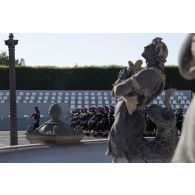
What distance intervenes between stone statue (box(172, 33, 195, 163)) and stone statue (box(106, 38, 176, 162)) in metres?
3.27

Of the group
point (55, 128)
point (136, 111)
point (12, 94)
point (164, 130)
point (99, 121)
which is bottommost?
point (99, 121)

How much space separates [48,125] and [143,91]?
4389 mm

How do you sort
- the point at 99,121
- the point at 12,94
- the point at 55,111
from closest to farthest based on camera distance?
the point at 55,111 → the point at 12,94 → the point at 99,121

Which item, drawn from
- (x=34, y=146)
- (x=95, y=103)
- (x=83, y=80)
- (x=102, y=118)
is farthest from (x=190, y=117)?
(x=83, y=80)

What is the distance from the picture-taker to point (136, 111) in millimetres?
5609

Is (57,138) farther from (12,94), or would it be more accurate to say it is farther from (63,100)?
(63,100)

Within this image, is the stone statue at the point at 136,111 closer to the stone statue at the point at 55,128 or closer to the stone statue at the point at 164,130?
the stone statue at the point at 164,130

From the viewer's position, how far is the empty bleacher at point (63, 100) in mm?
31031

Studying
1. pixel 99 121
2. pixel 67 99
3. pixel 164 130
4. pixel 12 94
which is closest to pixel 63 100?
pixel 67 99

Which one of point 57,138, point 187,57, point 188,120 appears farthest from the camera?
point 57,138

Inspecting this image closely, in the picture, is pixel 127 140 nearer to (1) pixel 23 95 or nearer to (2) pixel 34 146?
(2) pixel 34 146

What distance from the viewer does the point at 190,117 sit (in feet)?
5.86

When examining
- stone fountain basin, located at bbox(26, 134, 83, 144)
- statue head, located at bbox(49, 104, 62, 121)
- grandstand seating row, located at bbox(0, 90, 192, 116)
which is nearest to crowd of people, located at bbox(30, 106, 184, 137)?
statue head, located at bbox(49, 104, 62, 121)

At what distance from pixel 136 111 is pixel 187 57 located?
3589mm
